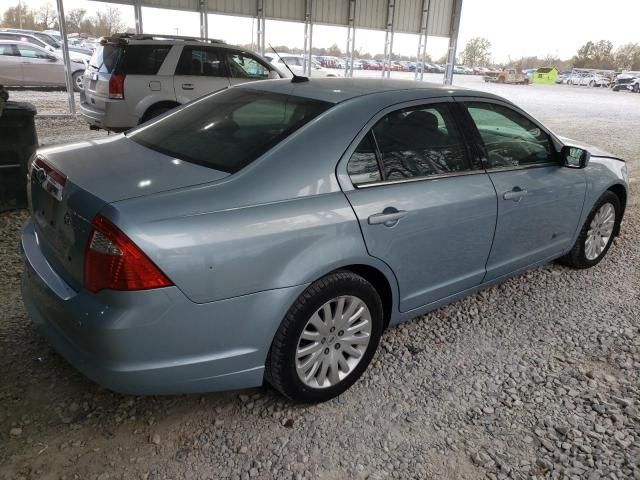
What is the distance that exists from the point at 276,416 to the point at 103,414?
2.67 feet

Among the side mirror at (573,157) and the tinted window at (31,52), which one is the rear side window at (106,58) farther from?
the tinted window at (31,52)

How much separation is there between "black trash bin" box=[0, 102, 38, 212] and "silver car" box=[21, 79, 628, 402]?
2.48m

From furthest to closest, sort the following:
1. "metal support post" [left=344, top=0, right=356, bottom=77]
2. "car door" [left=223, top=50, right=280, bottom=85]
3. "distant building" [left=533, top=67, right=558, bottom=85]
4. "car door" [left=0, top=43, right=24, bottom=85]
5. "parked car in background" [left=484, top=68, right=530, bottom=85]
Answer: "distant building" [left=533, top=67, right=558, bottom=85], "parked car in background" [left=484, top=68, right=530, bottom=85], "metal support post" [left=344, top=0, right=356, bottom=77], "car door" [left=0, top=43, right=24, bottom=85], "car door" [left=223, top=50, right=280, bottom=85]

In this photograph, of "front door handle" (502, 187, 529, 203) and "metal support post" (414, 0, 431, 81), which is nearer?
"front door handle" (502, 187, 529, 203)

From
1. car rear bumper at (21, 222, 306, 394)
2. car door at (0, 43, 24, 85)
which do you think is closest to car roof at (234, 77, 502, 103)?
car rear bumper at (21, 222, 306, 394)

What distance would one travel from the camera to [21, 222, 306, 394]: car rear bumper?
1.95 m

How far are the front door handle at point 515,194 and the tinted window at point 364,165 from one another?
3.39 ft

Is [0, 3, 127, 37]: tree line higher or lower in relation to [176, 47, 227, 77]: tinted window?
higher

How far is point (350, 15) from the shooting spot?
50.9 feet

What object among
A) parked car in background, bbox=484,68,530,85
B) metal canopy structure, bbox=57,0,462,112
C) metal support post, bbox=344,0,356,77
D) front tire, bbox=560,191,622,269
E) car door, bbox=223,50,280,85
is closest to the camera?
front tire, bbox=560,191,622,269

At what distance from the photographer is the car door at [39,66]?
1470cm

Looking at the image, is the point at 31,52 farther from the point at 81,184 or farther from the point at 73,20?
the point at 81,184

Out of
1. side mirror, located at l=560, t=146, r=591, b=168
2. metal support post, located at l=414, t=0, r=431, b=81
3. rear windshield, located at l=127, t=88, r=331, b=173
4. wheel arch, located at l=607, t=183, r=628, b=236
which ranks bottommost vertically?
wheel arch, located at l=607, t=183, r=628, b=236

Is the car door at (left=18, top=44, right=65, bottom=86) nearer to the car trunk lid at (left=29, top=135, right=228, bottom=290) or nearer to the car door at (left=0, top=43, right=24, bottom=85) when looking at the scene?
the car door at (left=0, top=43, right=24, bottom=85)
